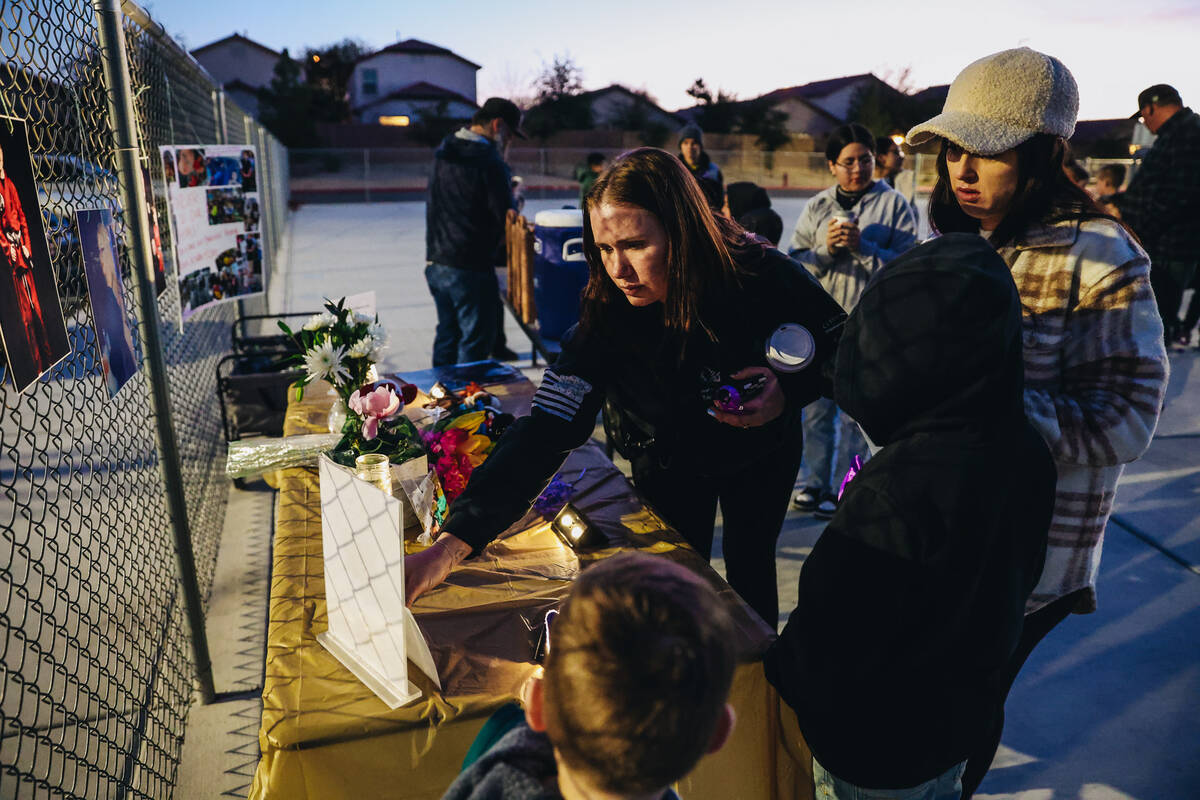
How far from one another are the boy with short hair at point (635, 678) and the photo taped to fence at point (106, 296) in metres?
1.61

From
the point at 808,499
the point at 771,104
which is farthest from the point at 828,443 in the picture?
the point at 771,104

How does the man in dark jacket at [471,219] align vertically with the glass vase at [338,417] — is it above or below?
above

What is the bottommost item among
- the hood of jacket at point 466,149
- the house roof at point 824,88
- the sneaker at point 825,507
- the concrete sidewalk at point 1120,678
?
the concrete sidewalk at point 1120,678

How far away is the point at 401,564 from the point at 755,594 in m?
1.21

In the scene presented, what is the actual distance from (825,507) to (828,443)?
311 mm

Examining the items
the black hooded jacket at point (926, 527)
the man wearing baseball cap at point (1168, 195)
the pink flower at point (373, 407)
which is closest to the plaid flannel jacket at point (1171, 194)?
the man wearing baseball cap at point (1168, 195)

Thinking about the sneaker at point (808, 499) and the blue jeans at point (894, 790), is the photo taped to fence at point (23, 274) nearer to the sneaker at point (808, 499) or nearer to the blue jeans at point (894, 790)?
the blue jeans at point (894, 790)

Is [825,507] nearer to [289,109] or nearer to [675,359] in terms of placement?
[675,359]

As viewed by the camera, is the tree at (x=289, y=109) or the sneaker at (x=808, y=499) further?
the tree at (x=289, y=109)

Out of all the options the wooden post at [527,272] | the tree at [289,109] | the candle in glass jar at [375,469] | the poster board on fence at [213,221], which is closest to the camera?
the candle in glass jar at [375,469]

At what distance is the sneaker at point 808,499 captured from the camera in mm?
3668

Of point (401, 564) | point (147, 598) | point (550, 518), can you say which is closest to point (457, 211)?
point (147, 598)

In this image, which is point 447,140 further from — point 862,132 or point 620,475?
point 620,475

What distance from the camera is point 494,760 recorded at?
2.79 feet
